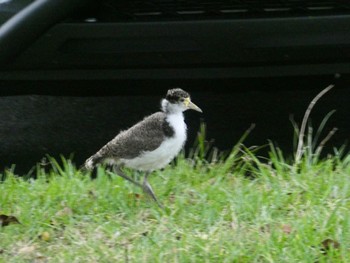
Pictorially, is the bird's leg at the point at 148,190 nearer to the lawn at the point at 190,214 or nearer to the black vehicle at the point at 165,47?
the lawn at the point at 190,214

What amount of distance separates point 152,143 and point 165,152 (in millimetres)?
72

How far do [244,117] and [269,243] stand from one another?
8.87ft

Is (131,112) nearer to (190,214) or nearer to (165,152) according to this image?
(165,152)

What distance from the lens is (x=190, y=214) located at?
186 inches

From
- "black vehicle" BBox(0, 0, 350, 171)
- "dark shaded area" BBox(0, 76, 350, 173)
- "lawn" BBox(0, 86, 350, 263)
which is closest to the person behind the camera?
"lawn" BBox(0, 86, 350, 263)

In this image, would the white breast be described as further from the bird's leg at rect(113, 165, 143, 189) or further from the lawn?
the lawn

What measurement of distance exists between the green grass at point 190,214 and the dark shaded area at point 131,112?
0.72m

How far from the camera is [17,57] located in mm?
5594

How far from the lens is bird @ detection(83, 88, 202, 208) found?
4789mm

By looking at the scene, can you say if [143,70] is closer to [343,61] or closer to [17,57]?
[17,57]

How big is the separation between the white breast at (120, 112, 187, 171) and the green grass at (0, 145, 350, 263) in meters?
0.17

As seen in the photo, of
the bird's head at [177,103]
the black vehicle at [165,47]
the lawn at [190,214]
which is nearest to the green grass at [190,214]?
the lawn at [190,214]

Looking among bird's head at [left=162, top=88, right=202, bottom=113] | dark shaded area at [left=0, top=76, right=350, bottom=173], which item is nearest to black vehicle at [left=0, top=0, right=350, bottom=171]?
dark shaded area at [left=0, top=76, right=350, bottom=173]

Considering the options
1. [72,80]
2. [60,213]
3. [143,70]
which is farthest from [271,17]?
[60,213]
